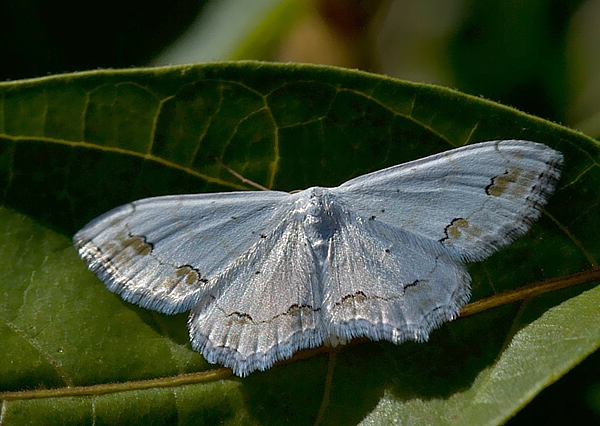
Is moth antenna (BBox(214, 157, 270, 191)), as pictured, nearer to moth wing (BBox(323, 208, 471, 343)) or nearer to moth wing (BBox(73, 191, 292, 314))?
moth wing (BBox(73, 191, 292, 314))

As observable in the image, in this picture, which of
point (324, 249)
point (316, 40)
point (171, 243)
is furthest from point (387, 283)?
point (316, 40)

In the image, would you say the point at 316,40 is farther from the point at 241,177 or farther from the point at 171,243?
the point at 171,243

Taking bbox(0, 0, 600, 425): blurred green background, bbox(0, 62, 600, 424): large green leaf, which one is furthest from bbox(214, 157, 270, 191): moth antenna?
bbox(0, 0, 600, 425): blurred green background

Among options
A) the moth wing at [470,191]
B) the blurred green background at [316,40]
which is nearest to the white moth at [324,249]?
the moth wing at [470,191]

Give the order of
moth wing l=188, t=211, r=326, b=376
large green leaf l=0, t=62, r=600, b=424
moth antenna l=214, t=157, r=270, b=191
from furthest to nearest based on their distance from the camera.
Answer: moth antenna l=214, t=157, r=270, b=191, moth wing l=188, t=211, r=326, b=376, large green leaf l=0, t=62, r=600, b=424

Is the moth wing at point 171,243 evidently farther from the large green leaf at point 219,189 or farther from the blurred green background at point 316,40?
the blurred green background at point 316,40

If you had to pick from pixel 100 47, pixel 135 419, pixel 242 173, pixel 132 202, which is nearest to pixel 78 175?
pixel 132 202
